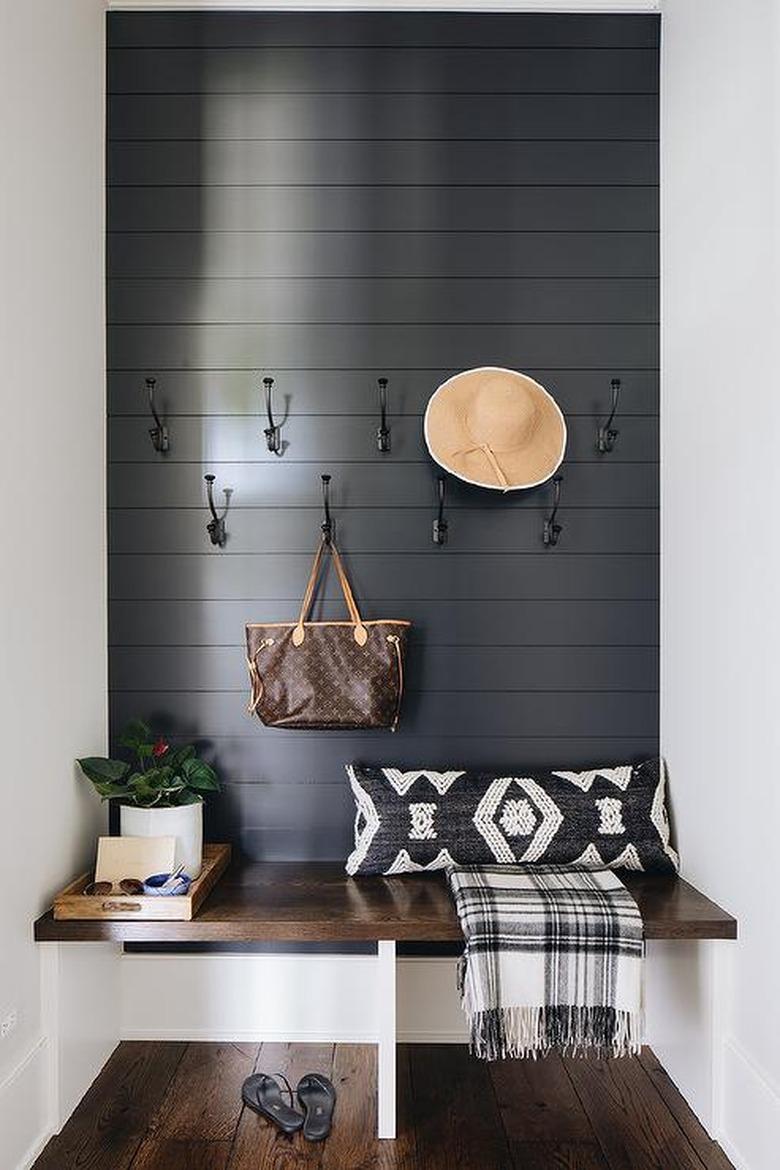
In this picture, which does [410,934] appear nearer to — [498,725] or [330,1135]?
[330,1135]

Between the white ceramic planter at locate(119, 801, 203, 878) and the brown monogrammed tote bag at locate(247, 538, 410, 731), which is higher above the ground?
the brown monogrammed tote bag at locate(247, 538, 410, 731)

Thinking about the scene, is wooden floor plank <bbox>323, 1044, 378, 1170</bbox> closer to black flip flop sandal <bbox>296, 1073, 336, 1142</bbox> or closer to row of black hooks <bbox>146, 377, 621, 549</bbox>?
black flip flop sandal <bbox>296, 1073, 336, 1142</bbox>

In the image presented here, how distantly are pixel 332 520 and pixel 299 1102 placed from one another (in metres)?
1.44

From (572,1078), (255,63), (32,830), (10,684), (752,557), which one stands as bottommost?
(572,1078)

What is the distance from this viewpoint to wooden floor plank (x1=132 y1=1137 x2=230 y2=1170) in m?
2.15

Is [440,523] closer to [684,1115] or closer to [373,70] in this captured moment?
[373,70]

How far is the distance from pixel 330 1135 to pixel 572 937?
70 cm

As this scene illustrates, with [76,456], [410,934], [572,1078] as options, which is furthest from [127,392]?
[572,1078]

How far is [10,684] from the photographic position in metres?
2.15

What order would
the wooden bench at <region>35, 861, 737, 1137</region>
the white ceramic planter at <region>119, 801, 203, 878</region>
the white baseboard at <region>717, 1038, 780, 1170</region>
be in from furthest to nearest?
the white ceramic planter at <region>119, 801, 203, 878</region>
the wooden bench at <region>35, 861, 737, 1137</region>
the white baseboard at <region>717, 1038, 780, 1170</region>

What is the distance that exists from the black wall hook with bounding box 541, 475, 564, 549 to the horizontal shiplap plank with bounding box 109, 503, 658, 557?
0.07ft

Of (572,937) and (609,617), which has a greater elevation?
(609,617)

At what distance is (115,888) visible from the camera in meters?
2.36

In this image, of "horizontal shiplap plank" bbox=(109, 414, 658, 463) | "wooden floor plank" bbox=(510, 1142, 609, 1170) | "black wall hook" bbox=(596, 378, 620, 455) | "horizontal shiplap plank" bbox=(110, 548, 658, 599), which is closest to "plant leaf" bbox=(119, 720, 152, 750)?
"horizontal shiplap plank" bbox=(110, 548, 658, 599)
